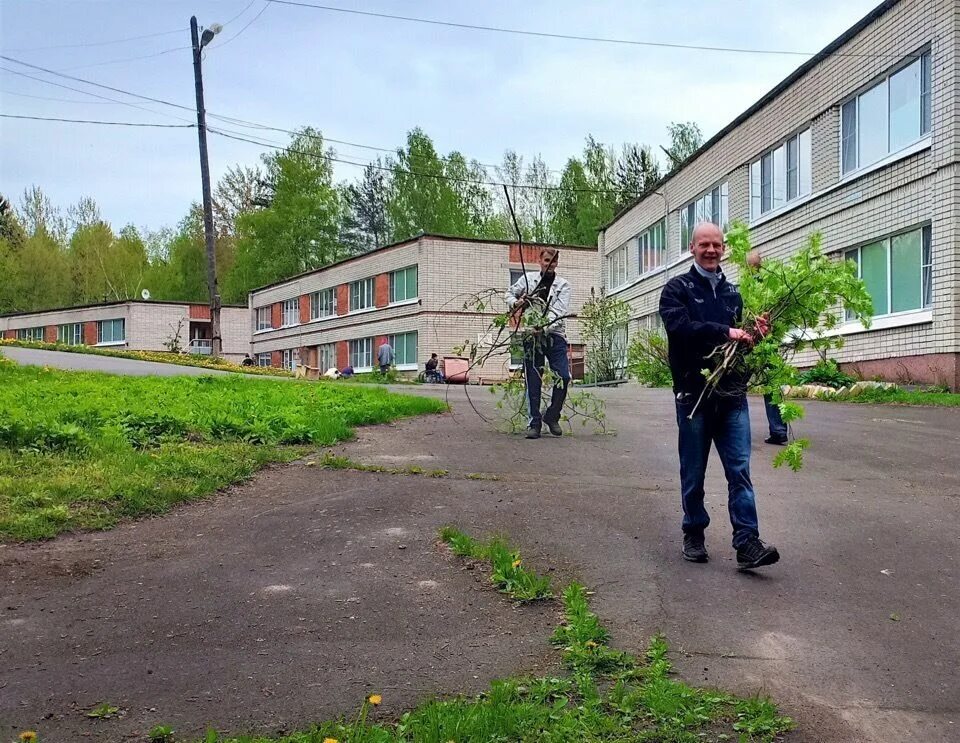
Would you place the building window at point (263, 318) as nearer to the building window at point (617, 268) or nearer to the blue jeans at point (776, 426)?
the building window at point (617, 268)

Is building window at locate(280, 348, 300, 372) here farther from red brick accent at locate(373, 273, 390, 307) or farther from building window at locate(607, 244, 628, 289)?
building window at locate(607, 244, 628, 289)

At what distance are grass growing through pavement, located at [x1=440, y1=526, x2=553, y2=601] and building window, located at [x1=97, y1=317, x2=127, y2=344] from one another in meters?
62.6

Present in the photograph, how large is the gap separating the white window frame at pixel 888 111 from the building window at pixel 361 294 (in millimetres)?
30608

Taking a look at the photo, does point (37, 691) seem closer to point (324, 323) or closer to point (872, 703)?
point (872, 703)

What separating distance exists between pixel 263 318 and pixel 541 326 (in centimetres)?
5401

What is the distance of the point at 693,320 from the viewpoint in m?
5.40

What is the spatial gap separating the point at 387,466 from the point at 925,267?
522 inches

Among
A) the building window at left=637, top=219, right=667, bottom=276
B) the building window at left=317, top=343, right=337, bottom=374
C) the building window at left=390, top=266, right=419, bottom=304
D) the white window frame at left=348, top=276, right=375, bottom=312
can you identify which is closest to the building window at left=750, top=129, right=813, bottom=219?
the building window at left=637, top=219, right=667, bottom=276

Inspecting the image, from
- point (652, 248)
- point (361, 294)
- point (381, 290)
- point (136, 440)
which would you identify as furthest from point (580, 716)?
point (361, 294)

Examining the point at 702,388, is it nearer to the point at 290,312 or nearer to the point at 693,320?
the point at 693,320

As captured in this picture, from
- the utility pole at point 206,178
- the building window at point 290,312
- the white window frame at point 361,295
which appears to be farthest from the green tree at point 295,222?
the utility pole at point 206,178

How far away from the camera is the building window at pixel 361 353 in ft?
160

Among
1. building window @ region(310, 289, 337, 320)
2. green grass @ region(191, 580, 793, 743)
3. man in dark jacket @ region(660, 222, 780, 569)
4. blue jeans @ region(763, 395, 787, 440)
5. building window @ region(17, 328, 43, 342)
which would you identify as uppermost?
building window @ region(310, 289, 337, 320)

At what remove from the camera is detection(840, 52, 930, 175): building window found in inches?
712
